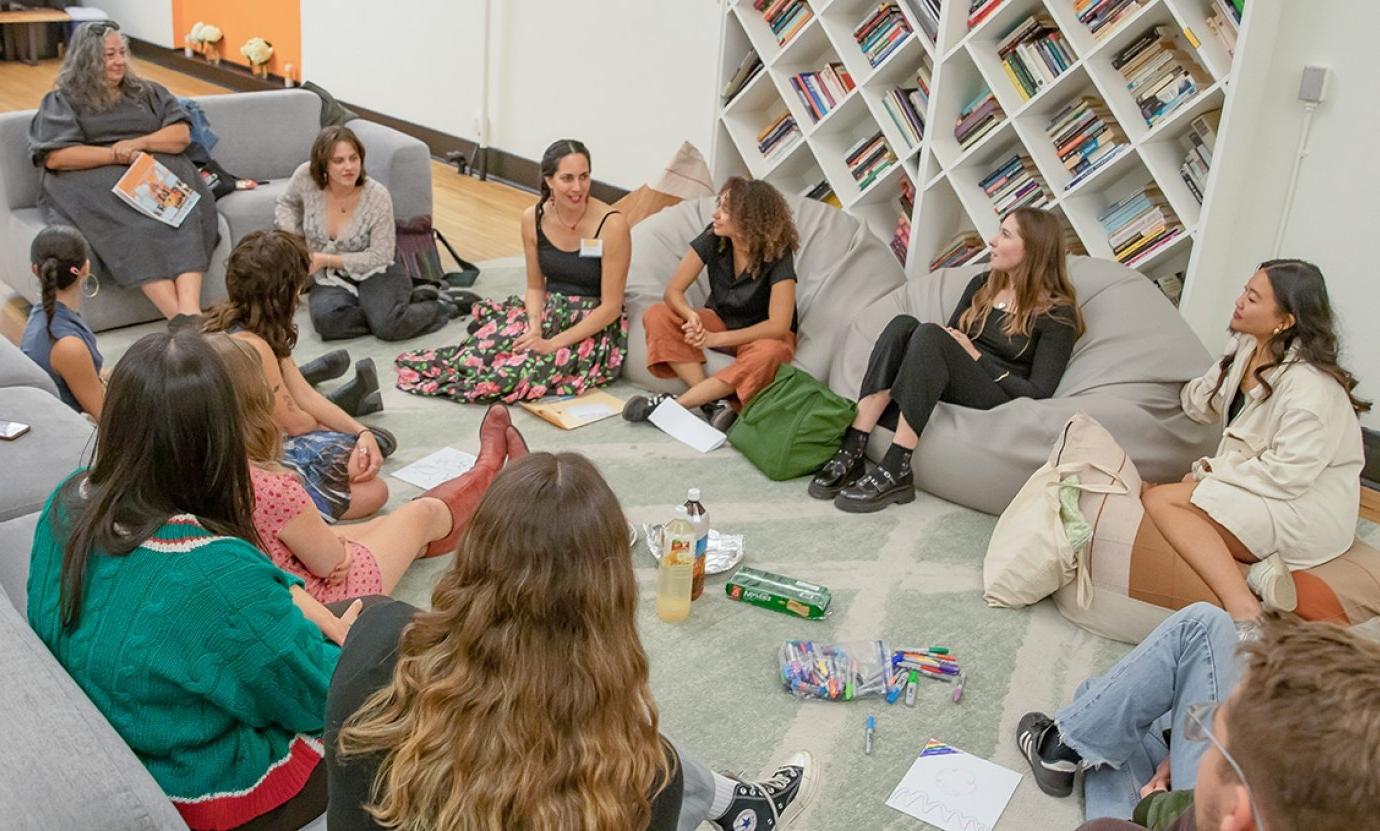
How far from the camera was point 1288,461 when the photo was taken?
328cm

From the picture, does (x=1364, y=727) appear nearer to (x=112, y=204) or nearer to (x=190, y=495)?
(x=190, y=495)

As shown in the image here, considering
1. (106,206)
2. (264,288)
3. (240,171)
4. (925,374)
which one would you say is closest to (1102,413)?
(925,374)

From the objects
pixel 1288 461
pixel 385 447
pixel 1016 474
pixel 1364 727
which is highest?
pixel 1364 727

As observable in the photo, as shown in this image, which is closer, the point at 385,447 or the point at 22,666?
the point at 22,666

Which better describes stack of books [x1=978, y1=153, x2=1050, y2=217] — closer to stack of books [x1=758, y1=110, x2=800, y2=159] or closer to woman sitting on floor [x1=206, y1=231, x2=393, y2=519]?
stack of books [x1=758, y1=110, x2=800, y2=159]

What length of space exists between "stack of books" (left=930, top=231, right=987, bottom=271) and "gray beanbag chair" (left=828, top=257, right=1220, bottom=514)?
2.88 feet

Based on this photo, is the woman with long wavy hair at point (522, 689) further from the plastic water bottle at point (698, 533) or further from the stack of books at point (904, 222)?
the stack of books at point (904, 222)

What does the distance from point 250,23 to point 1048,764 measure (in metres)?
7.97

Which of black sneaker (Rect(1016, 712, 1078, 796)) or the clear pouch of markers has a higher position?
black sneaker (Rect(1016, 712, 1078, 796))

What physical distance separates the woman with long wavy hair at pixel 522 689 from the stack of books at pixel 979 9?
364 centimetres

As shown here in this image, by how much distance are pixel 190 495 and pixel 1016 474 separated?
8.31 feet

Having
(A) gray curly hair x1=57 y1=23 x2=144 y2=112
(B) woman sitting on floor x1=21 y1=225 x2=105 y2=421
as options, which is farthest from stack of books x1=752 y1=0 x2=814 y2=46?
(B) woman sitting on floor x1=21 y1=225 x2=105 y2=421

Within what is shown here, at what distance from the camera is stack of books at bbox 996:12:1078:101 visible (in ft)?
15.1

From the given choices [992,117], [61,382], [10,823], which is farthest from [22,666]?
[992,117]
